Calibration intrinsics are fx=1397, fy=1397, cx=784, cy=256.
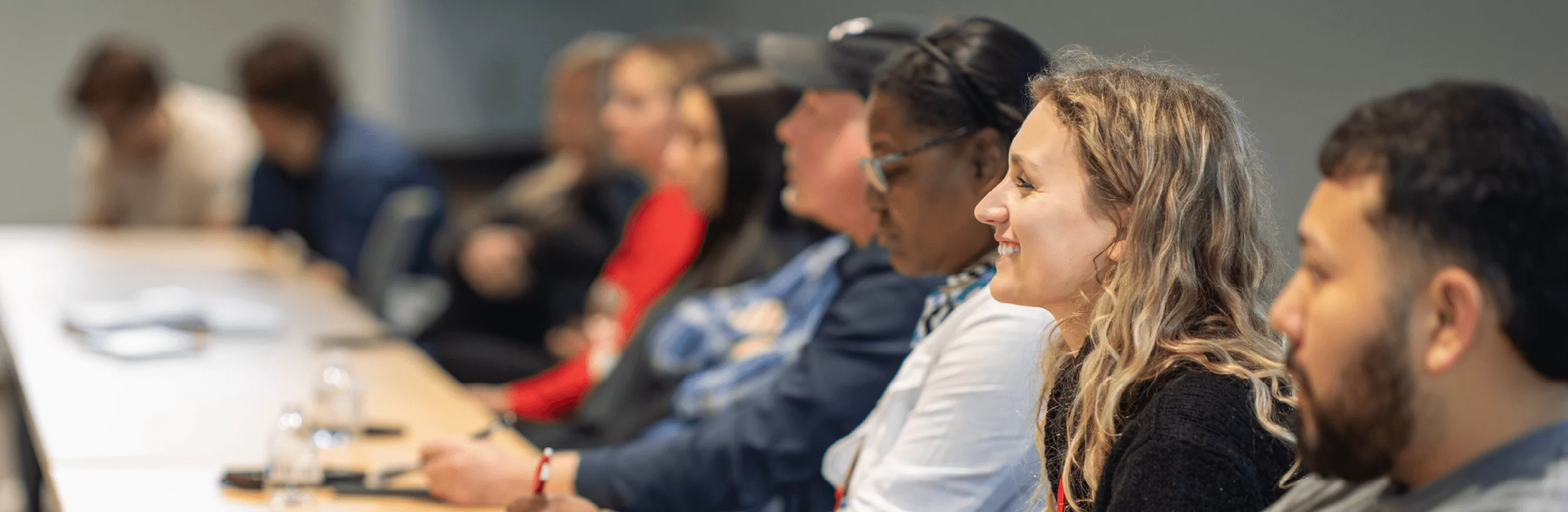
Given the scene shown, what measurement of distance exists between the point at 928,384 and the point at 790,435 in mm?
417

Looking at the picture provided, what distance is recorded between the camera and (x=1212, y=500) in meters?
1.05

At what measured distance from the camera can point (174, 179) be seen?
5523 mm

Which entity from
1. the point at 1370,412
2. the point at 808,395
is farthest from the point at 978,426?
the point at 1370,412

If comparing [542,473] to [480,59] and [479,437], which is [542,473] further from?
[480,59]

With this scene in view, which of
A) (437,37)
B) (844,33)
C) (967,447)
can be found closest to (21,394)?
(844,33)

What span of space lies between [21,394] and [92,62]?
342 cm

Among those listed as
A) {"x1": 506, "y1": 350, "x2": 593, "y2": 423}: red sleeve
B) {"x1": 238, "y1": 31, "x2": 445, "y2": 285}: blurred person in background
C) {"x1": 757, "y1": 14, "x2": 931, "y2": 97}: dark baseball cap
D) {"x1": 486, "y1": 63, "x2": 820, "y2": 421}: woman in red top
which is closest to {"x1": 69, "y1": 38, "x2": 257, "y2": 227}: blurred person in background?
{"x1": 238, "y1": 31, "x2": 445, "y2": 285}: blurred person in background

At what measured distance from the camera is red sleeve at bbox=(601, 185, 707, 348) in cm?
320

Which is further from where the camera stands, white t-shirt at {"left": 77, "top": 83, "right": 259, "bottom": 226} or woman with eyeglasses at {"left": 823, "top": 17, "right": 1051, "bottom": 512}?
white t-shirt at {"left": 77, "top": 83, "right": 259, "bottom": 226}

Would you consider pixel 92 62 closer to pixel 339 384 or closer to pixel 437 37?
pixel 437 37

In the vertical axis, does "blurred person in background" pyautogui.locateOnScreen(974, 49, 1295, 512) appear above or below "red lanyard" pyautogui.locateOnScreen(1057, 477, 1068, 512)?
above

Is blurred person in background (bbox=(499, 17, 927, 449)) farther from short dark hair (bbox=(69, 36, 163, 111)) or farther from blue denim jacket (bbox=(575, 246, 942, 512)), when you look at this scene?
short dark hair (bbox=(69, 36, 163, 111))

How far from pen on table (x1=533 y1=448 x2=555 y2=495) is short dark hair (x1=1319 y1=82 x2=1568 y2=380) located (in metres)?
1.18

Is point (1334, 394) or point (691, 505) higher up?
point (1334, 394)
